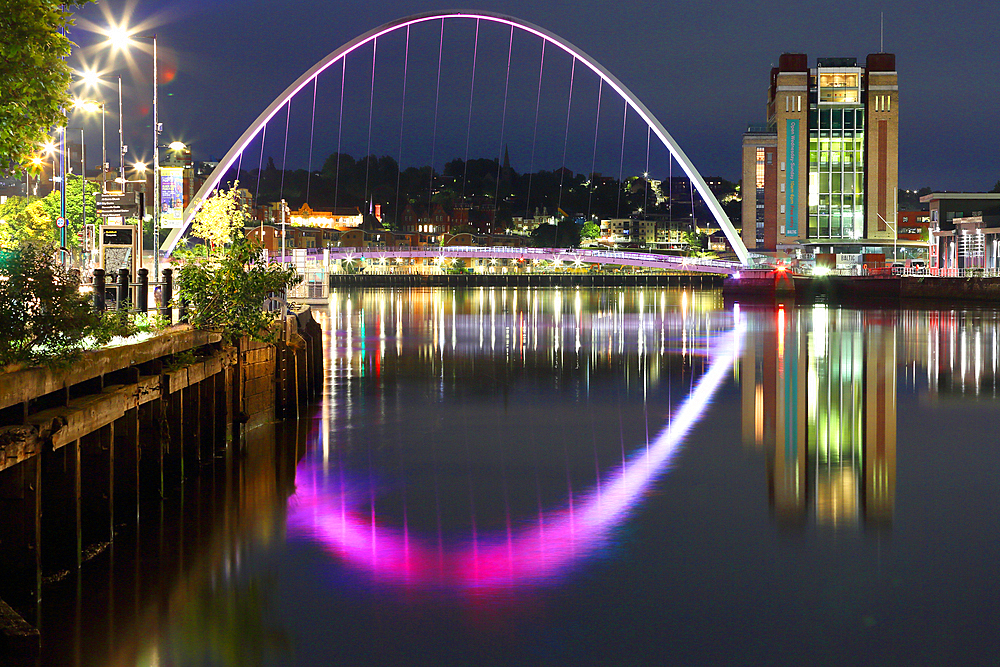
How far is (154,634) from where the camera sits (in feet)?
35.1

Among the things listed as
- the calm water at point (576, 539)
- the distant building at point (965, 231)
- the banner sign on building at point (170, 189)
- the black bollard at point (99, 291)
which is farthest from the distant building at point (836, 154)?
the black bollard at point (99, 291)

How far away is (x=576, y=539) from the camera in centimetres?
1399

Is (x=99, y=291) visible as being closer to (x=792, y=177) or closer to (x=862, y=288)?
(x=862, y=288)

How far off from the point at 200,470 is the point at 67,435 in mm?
6541

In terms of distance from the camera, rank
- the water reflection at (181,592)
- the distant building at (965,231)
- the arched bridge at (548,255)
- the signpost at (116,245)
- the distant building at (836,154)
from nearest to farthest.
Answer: the water reflection at (181,592) < the signpost at (116,245) < the distant building at (965,231) < the arched bridge at (548,255) < the distant building at (836,154)

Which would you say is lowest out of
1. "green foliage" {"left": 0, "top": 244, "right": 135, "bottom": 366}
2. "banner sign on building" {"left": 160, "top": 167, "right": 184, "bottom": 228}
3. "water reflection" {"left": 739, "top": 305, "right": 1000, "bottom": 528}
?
"water reflection" {"left": 739, "top": 305, "right": 1000, "bottom": 528}

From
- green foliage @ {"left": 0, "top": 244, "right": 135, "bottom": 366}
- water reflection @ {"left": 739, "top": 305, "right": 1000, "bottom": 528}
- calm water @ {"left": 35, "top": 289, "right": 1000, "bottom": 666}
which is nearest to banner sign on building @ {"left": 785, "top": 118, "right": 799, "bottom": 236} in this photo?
water reflection @ {"left": 739, "top": 305, "right": 1000, "bottom": 528}

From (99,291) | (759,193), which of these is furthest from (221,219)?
(759,193)

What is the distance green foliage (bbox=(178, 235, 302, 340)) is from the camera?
20719mm

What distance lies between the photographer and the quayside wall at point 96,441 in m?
10.8

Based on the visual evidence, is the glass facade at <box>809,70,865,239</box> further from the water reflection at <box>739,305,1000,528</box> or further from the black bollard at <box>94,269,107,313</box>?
the black bollard at <box>94,269,107,313</box>

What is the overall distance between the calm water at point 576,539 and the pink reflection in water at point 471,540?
0.05 metres

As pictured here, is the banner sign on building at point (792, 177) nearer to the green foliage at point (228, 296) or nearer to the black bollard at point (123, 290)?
the green foliage at point (228, 296)

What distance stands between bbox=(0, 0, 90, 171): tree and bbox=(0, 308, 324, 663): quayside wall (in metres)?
3.32
